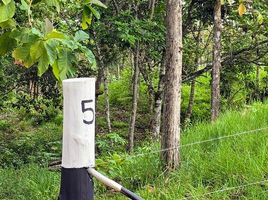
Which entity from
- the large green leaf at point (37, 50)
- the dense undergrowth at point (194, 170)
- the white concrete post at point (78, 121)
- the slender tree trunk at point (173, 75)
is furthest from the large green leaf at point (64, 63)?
the slender tree trunk at point (173, 75)

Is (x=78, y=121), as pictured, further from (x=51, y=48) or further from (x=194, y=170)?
(x=194, y=170)

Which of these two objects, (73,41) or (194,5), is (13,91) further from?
(73,41)

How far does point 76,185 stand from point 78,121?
0.66ft

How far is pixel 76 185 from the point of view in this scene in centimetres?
142

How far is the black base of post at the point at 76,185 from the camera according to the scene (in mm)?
1412

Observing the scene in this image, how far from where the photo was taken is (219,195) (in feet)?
9.21

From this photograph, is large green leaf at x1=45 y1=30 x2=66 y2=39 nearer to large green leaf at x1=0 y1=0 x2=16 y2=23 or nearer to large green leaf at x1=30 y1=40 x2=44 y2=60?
large green leaf at x1=30 y1=40 x2=44 y2=60

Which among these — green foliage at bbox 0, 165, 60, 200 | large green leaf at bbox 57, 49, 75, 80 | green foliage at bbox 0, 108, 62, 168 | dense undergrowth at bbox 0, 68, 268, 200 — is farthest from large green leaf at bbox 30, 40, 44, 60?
green foliage at bbox 0, 108, 62, 168

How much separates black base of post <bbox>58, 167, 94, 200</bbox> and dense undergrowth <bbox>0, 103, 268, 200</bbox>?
805mm

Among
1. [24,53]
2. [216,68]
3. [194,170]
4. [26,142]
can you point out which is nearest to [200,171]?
[194,170]

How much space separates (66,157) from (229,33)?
714cm

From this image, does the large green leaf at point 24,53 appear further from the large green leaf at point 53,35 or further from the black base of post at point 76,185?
the black base of post at point 76,185

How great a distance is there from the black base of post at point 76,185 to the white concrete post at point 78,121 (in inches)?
0.8

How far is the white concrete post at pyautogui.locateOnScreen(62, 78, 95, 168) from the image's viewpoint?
1.39m
